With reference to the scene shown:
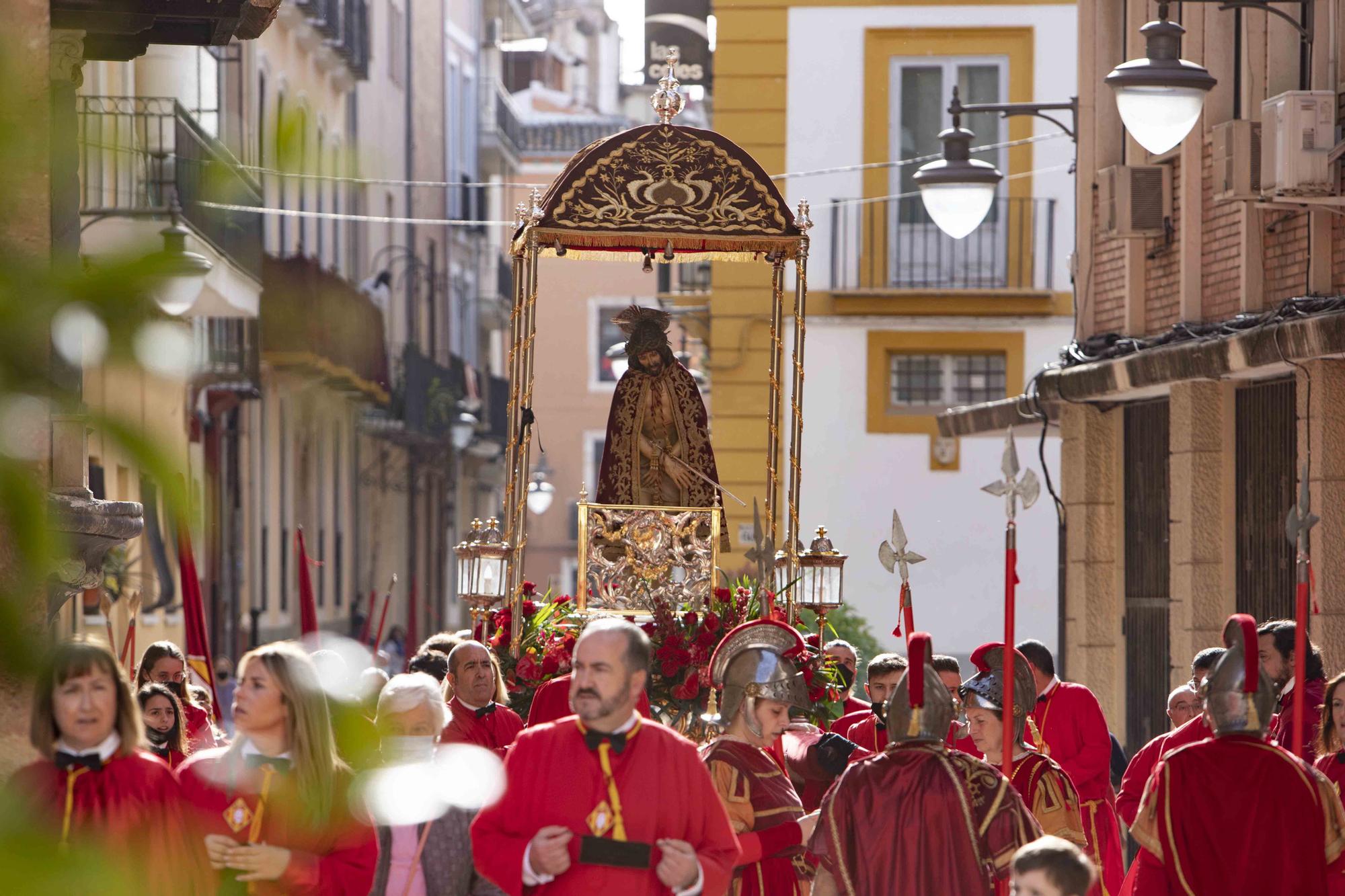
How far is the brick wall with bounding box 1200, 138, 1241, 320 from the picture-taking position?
12.4 metres

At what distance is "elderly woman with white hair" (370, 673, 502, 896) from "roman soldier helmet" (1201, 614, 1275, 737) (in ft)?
6.52

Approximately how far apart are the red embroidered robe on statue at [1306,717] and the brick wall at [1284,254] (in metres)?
3.85

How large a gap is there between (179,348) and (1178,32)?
8570mm

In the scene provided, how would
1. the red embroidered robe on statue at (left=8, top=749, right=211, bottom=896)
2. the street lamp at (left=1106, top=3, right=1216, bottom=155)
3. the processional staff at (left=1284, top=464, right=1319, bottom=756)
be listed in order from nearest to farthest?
the red embroidered robe on statue at (left=8, top=749, right=211, bottom=896)
the processional staff at (left=1284, top=464, right=1319, bottom=756)
the street lamp at (left=1106, top=3, right=1216, bottom=155)

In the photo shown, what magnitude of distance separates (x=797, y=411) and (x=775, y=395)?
0.56 metres

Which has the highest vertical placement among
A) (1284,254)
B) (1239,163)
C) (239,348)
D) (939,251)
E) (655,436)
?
(939,251)

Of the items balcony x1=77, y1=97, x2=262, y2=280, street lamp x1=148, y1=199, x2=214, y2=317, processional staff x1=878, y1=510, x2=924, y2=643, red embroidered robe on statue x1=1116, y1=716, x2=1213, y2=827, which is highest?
balcony x1=77, y1=97, x2=262, y2=280

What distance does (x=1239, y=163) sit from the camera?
10.9m

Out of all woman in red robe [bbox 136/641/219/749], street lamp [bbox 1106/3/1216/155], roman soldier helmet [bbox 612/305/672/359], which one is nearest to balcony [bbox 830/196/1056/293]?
roman soldier helmet [bbox 612/305/672/359]

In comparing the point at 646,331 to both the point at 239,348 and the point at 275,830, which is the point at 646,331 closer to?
the point at 275,830

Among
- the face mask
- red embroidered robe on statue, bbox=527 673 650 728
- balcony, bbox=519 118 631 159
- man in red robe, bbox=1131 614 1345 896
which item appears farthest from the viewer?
balcony, bbox=519 118 631 159

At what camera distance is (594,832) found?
4914mm

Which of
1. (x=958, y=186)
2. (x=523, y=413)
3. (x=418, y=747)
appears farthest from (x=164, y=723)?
(x=958, y=186)

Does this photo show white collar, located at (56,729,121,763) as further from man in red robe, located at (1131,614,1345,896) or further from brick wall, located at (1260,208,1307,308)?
brick wall, located at (1260,208,1307,308)
